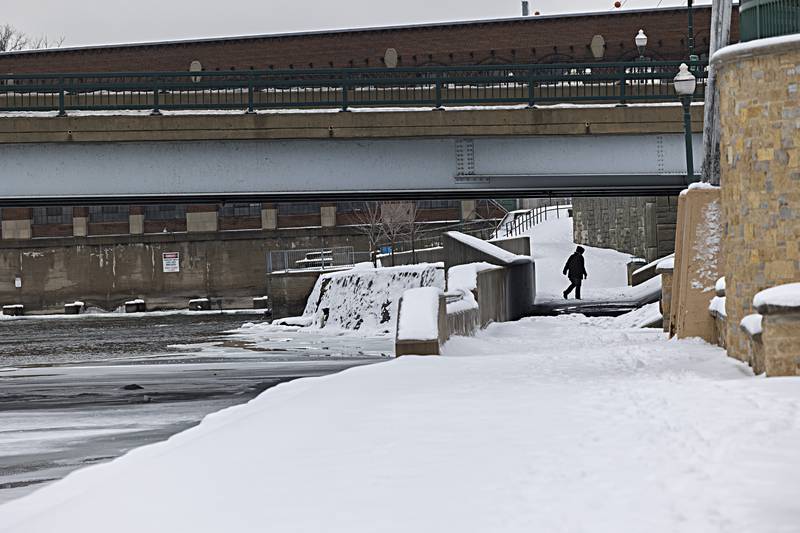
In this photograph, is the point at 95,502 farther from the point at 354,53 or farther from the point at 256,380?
the point at 354,53

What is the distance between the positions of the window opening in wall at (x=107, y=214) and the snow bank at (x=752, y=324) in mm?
64715

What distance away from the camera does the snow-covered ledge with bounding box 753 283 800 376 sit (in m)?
12.3

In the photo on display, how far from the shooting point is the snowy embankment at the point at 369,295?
45.8 metres

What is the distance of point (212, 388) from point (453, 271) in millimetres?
8379

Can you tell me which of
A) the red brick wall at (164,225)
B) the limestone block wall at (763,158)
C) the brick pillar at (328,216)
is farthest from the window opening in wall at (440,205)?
the limestone block wall at (763,158)

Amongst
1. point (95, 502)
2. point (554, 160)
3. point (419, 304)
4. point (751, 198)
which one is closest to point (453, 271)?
point (554, 160)

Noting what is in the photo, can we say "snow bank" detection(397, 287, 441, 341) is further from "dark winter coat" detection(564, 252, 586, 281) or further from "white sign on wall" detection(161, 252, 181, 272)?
"white sign on wall" detection(161, 252, 181, 272)

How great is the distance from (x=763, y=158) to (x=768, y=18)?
1614 mm

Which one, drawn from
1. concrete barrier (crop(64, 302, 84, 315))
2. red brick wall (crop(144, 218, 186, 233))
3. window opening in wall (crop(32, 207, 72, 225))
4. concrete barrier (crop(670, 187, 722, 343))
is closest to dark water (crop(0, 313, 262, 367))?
concrete barrier (crop(64, 302, 84, 315))

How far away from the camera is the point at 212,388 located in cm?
2195

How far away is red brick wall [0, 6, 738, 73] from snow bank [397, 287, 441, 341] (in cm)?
3009

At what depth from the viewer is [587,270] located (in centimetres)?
5328

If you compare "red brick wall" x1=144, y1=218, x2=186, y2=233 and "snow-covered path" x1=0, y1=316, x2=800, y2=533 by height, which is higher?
"red brick wall" x1=144, y1=218, x2=186, y2=233

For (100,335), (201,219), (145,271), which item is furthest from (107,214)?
(100,335)
